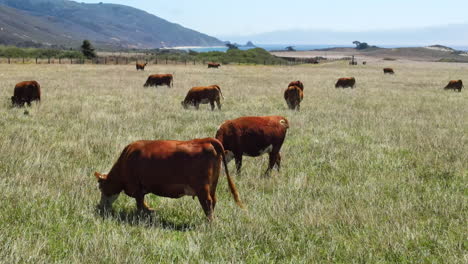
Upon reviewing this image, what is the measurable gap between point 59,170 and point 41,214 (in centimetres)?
231

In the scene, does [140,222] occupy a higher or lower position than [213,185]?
lower

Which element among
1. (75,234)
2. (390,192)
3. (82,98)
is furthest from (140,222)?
(82,98)

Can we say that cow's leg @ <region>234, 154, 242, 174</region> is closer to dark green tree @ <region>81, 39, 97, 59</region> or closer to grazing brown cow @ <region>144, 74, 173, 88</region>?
grazing brown cow @ <region>144, 74, 173, 88</region>

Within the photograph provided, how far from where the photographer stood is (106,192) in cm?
520

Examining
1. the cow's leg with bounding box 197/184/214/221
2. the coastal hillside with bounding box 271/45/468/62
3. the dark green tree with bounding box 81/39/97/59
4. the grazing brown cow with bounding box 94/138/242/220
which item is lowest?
the cow's leg with bounding box 197/184/214/221

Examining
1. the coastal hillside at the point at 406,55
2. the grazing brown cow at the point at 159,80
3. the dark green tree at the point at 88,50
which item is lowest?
the grazing brown cow at the point at 159,80

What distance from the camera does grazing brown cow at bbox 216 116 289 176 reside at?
7039mm

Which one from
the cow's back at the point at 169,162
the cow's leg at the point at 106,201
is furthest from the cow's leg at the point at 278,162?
the cow's leg at the point at 106,201

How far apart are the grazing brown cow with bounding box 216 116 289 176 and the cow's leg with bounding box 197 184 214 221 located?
215 centimetres

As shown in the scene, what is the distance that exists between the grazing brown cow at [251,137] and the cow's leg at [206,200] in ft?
7.05

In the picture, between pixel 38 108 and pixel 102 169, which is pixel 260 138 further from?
pixel 38 108

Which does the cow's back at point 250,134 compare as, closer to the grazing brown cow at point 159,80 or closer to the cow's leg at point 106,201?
the cow's leg at point 106,201

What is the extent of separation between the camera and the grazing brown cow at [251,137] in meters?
7.04

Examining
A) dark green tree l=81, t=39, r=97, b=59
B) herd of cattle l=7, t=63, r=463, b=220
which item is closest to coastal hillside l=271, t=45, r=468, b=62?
dark green tree l=81, t=39, r=97, b=59
